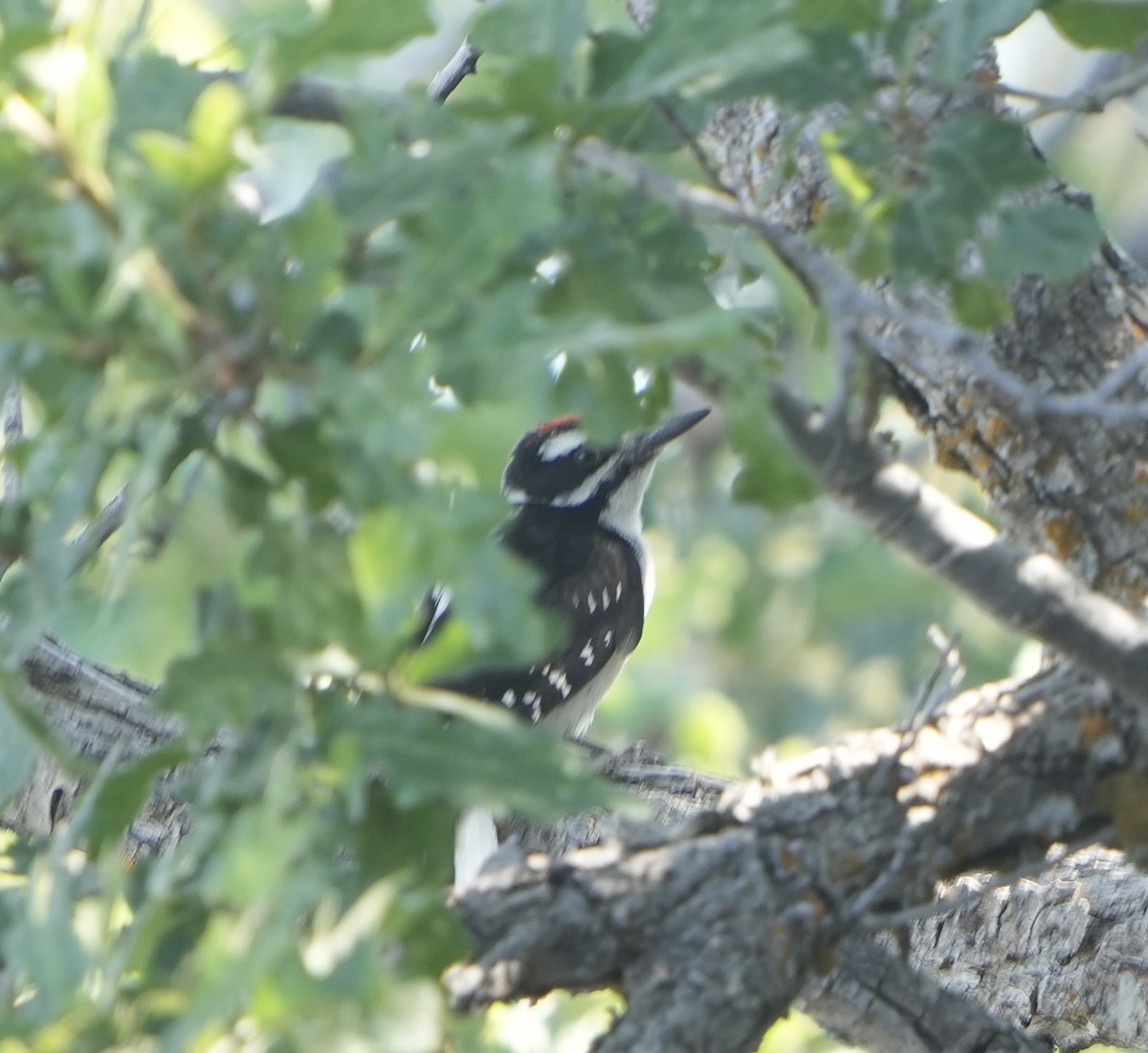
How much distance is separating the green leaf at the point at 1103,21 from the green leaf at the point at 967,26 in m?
0.12

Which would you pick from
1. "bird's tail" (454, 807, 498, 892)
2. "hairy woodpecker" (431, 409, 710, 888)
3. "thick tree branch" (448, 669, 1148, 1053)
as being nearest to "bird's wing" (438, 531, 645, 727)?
"hairy woodpecker" (431, 409, 710, 888)

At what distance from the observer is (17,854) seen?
5.86 feet

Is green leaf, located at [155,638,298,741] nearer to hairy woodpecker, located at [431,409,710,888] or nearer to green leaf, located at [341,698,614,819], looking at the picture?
green leaf, located at [341,698,614,819]

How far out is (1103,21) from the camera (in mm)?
1922

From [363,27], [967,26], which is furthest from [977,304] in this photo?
[363,27]

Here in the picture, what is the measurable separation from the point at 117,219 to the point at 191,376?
15 centimetres

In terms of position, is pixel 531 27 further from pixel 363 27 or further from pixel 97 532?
pixel 97 532

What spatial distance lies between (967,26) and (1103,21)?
0.70 ft

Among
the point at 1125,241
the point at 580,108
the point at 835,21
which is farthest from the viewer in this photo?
the point at 1125,241

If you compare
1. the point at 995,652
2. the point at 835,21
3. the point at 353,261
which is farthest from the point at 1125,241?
the point at 353,261

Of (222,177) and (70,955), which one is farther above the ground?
(222,177)

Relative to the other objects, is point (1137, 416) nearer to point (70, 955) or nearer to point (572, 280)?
point (572, 280)

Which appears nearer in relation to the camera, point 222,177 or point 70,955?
point 222,177

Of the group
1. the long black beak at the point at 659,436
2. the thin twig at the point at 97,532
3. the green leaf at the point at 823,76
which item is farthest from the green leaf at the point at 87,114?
the long black beak at the point at 659,436
